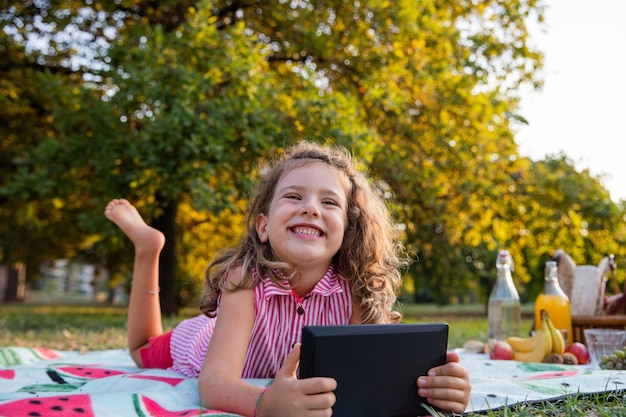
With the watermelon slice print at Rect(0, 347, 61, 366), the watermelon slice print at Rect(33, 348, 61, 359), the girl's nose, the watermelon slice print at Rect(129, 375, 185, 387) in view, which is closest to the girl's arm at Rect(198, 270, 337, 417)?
the girl's nose

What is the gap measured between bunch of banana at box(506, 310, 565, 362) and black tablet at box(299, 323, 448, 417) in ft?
5.03

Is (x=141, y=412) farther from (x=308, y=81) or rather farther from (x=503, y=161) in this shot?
(x=503, y=161)

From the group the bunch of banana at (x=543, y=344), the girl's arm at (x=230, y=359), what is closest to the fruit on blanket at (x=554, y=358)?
the bunch of banana at (x=543, y=344)

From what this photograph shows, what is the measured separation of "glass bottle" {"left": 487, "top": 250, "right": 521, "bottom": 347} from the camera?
11.7 ft

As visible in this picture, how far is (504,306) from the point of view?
3.63 metres

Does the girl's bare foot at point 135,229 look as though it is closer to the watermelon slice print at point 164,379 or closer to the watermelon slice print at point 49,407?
the watermelon slice print at point 164,379

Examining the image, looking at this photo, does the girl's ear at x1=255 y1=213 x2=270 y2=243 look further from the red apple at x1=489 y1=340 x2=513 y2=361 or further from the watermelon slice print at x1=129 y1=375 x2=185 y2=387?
the red apple at x1=489 y1=340 x2=513 y2=361

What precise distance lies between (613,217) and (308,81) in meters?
5.71

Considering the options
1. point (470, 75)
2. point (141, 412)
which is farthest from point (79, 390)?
point (470, 75)

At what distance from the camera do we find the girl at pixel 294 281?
187 cm

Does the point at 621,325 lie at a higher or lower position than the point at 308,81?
lower

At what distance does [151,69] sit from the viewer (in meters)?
6.05

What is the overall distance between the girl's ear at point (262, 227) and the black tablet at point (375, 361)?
2.69 feet

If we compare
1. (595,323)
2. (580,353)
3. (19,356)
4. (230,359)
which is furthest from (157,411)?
(595,323)
